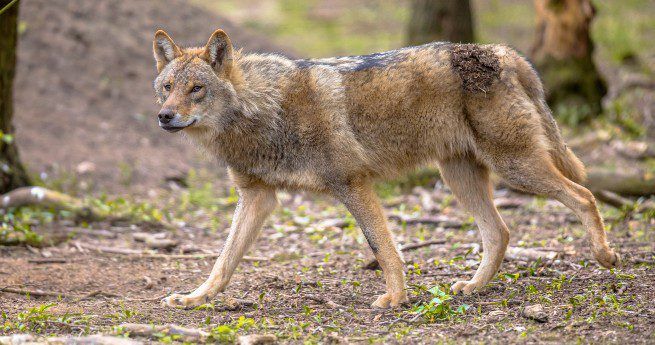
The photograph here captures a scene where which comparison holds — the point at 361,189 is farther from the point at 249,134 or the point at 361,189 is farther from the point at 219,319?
the point at 219,319

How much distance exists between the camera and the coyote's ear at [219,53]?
652cm

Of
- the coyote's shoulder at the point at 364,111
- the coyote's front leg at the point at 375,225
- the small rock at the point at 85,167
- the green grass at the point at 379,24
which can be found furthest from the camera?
the green grass at the point at 379,24

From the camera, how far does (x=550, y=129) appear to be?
265 inches

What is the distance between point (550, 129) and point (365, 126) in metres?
1.52

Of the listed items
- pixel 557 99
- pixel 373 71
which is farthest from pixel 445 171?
pixel 557 99

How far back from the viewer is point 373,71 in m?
6.74

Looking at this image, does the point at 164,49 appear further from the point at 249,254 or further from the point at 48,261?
the point at 249,254

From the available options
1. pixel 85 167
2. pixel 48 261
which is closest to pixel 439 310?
pixel 48 261

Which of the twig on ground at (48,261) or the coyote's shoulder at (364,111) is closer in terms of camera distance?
the coyote's shoulder at (364,111)

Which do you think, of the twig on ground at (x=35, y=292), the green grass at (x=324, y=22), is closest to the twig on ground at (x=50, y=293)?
the twig on ground at (x=35, y=292)

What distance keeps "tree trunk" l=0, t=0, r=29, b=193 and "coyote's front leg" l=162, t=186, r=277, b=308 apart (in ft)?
10.7

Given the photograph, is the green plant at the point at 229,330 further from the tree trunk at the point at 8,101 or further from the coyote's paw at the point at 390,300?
the tree trunk at the point at 8,101

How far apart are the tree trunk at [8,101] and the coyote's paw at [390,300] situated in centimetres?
460

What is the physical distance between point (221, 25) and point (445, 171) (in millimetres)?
10659
